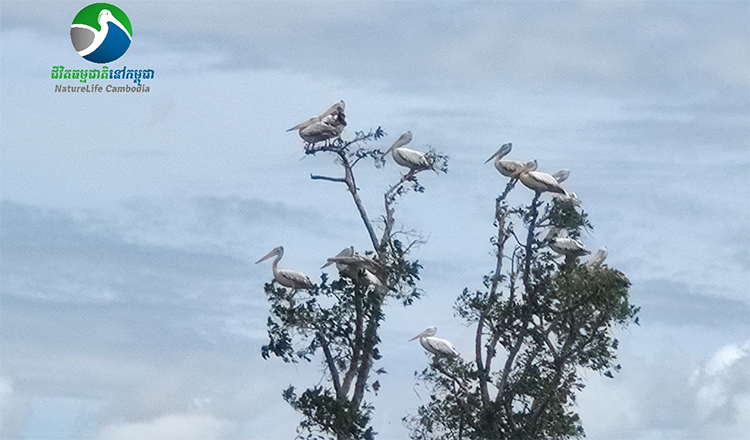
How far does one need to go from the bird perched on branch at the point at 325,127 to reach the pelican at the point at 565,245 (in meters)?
4.11

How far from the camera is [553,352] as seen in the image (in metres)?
41.6

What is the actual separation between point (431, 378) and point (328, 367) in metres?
2.09

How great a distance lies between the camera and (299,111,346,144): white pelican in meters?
41.7

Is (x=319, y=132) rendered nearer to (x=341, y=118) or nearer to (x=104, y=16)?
(x=341, y=118)

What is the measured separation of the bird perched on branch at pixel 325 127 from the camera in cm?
4172

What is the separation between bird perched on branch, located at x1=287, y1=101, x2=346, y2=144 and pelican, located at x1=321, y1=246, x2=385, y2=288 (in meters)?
2.13

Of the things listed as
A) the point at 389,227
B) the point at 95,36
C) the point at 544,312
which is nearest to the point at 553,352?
the point at 544,312

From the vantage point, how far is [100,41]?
4553 cm

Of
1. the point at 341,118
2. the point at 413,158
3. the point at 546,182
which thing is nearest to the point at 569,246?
the point at 546,182

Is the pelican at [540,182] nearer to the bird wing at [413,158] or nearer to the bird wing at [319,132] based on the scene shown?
the bird wing at [413,158]

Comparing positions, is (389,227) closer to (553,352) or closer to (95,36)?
(553,352)

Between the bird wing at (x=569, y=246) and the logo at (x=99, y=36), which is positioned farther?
the logo at (x=99, y=36)

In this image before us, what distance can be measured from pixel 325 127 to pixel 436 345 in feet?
15.6

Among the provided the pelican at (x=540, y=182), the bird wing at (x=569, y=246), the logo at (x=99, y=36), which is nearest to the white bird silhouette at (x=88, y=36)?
the logo at (x=99, y=36)
